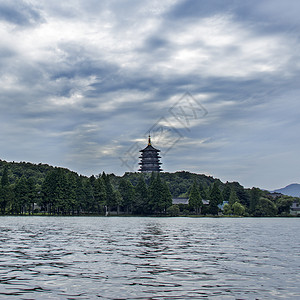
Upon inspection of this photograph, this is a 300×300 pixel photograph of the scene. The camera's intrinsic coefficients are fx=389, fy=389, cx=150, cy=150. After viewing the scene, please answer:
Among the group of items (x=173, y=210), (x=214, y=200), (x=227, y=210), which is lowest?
(x=173, y=210)

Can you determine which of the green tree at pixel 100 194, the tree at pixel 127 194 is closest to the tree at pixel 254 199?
the tree at pixel 127 194

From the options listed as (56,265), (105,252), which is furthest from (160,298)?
(105,252)

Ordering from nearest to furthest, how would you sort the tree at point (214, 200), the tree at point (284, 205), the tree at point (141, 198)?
the tree at point (141, 198) → the tree at point (214, 200) → the tree at point (284, 205)

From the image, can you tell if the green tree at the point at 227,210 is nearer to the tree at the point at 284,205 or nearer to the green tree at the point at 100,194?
the tree at the point at 284,205

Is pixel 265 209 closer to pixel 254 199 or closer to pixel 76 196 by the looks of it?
pixel 254 199

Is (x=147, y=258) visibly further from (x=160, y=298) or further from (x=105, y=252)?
(x=160, y=298)

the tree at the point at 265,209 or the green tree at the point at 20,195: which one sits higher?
the green tree at the point at 20,195

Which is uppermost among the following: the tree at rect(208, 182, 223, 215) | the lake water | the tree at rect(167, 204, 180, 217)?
the tree at rect(208, 182, 223, 215)

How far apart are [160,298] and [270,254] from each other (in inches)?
552

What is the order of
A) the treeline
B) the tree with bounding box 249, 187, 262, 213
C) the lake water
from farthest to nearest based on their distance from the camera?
the tree with bounding box 249, 187, 262, 213
the treeline
the lake water

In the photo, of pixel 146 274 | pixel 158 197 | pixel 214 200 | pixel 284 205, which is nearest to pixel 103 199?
pixel 158 197

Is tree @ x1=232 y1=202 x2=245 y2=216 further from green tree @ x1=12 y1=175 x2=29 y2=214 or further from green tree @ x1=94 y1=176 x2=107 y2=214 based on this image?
green tree @ x1=12 y1=175 x2=29 y2=214

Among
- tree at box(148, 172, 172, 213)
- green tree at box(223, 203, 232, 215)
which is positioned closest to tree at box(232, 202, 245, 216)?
green tree at box(223, 203, 232, 215)

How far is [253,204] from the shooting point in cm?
15175
